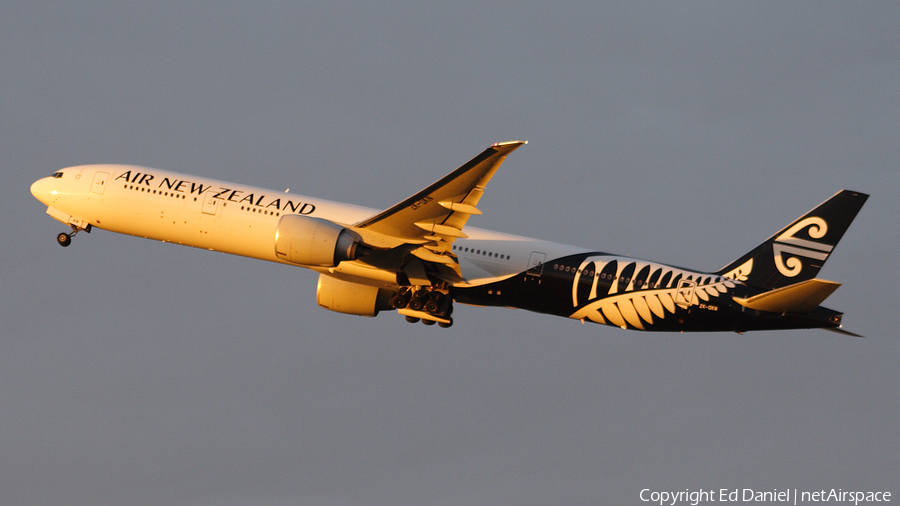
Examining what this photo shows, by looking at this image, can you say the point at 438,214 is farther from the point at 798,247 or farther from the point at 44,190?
the point at 44,190

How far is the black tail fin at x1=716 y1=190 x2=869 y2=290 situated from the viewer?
31.4 m

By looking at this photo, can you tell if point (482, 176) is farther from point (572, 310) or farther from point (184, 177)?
point (184, 177)

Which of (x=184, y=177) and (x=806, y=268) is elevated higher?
(x=184, y=177)

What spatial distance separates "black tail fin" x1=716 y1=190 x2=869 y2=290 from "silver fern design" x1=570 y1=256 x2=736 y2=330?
3.42 ft

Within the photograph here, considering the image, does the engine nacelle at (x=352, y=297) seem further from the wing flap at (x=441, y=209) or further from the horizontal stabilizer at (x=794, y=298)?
the horizontal stabilizer at (x=794, y=298)

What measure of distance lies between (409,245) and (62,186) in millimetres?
14686

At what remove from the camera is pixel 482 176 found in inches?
1086

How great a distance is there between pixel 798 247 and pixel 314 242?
16539 mm

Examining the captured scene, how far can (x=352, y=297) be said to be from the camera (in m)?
35.2

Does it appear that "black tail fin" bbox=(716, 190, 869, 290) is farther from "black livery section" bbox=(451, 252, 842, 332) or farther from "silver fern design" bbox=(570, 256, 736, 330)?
"silver fern design" bbox=(570, 256, 736, 330)

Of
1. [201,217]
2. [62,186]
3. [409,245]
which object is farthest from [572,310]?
[62,186]

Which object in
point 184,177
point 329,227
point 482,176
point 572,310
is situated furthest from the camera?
point 184,177

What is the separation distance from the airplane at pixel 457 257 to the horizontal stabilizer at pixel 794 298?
48mm

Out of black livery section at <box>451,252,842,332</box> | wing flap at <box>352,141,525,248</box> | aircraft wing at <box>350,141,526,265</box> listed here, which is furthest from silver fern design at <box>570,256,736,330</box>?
wing flap at <box>352,141,525,248</box>
